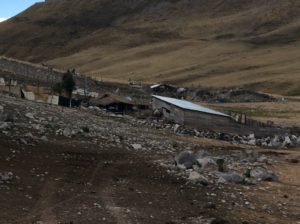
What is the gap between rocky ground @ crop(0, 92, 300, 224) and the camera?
16136 millimetres

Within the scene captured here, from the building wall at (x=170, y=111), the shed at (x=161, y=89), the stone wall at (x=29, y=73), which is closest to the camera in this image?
the building wall at (x=170, y=111)

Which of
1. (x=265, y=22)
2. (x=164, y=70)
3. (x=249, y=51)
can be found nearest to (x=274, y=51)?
(x=249, y=51)

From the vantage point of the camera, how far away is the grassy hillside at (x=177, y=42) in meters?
114

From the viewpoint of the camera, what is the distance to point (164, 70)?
412ft

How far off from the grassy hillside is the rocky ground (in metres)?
67.5

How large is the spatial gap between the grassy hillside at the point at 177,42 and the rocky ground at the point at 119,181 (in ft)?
222

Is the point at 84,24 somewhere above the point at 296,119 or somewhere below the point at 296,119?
above

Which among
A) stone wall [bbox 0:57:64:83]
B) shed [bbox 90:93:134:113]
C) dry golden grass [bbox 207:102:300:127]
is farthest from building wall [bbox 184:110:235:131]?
stone wall [bbox 0:57:64:83]

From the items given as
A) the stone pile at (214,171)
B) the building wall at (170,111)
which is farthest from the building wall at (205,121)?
the stone pile at (214,171)

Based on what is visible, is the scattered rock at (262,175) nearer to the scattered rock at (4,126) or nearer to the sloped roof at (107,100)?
the scattered rock at (4,126)

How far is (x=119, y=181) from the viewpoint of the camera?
765 inches

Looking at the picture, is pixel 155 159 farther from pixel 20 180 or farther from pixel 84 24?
pixel 84 24

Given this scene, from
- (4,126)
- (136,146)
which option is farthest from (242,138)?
(4,126)

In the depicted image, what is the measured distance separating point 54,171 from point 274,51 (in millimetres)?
115927
